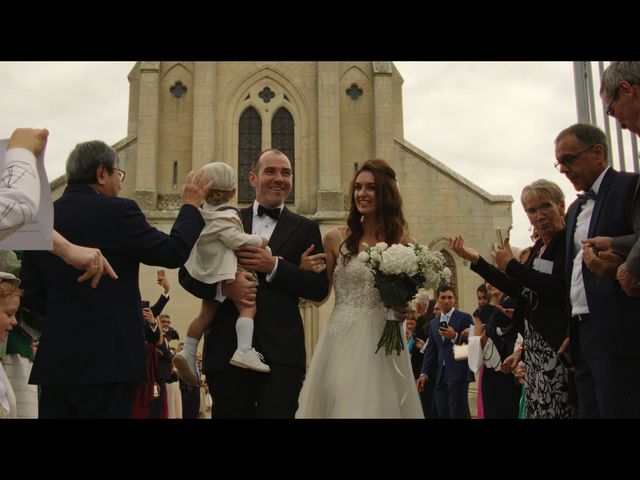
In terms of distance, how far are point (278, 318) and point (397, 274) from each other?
881mm

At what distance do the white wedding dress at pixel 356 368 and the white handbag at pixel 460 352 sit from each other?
459cm

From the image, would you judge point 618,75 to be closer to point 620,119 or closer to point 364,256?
point 620,119

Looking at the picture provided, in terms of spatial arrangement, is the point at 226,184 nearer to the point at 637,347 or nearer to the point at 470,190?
the point at 637,347

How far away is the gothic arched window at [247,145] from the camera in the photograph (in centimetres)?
2739

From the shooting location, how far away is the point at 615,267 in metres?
3.96

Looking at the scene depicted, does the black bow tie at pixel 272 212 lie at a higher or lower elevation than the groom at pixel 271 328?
higher

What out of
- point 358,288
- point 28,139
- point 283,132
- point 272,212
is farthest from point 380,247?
point 283,132

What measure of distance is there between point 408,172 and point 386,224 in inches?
880

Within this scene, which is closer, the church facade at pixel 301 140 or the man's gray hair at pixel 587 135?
the man's gray hair at pixel 587 135

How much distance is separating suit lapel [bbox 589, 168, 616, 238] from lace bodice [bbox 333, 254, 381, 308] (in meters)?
1.56

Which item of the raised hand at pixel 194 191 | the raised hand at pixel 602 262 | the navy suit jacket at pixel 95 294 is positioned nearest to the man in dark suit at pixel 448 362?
the raised hand at pixel 602 262

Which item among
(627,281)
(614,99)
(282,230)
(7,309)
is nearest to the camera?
(627,281)

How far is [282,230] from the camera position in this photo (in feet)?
16.7

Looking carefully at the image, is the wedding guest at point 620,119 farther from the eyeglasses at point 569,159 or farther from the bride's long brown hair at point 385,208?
the bride's long brown hair at point 385,208
